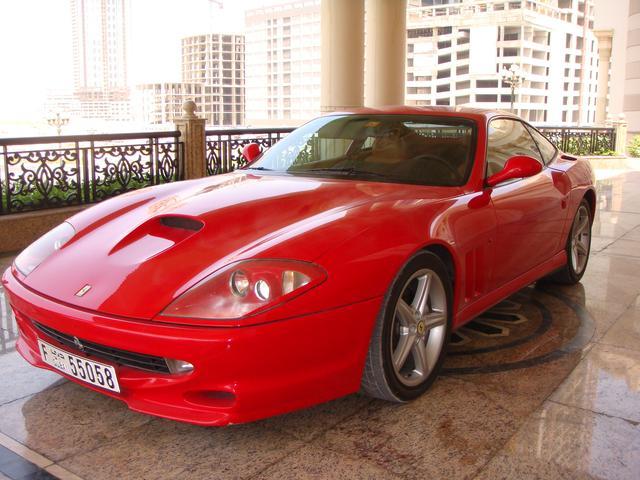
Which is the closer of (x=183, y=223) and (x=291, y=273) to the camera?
(x=291, y=273)

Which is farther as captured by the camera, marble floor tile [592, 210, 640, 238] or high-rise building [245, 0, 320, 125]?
high-rise building [245, 0, 320, 125]

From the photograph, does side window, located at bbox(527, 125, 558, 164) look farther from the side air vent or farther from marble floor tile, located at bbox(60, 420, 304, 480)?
marble floor tile, located at bbox(60, 420, 304, 480)

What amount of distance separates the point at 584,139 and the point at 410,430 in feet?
59.7

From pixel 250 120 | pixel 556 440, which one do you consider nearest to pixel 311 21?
pixel 250 120

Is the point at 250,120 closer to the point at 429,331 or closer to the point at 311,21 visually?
the point at 311,21

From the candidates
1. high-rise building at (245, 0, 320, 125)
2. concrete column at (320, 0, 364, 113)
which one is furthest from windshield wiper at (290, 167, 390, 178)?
high-rise building at (245, 0, 320, 125)

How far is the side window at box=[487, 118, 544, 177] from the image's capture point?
3850 mm

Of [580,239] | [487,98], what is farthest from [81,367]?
[487,98]

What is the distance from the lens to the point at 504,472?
2.44 m

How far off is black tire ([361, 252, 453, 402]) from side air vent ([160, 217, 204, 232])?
0.88 meters

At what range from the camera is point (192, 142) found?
28.6ft

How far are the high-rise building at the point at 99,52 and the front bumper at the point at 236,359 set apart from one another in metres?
169

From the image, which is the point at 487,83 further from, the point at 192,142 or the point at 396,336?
the point at 396,336

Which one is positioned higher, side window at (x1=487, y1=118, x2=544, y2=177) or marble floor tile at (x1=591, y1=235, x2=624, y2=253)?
side window at (x1=487, y1=118, x2=544, y2=177)
